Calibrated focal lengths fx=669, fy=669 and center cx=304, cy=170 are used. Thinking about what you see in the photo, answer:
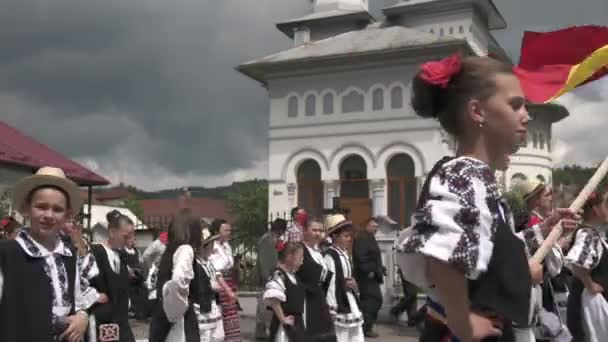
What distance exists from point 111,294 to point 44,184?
2.33m

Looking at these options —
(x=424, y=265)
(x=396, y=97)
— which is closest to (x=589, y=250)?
(x=424, y=265)

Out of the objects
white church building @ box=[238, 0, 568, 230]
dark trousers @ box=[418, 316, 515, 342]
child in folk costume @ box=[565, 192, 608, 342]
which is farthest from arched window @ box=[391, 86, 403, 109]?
dark trousers @ box=[418, 316, 515, 342]

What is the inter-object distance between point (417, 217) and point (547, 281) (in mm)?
4050

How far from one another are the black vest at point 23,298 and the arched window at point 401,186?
25586 millimetres

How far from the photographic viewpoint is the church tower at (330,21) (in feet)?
115

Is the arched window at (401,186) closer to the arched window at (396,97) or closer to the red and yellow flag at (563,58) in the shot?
the arched window at (396,97)

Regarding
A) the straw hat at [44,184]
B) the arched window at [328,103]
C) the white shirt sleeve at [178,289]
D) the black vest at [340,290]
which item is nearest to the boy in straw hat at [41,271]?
the straw hat at [44,184]

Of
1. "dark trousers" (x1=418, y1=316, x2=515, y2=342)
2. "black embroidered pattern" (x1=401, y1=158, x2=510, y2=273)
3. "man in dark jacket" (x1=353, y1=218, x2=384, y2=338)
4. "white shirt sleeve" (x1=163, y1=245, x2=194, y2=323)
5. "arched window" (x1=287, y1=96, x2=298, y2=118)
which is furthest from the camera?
"arched window" (x1=287, y1=96, x2=298, y2=118)

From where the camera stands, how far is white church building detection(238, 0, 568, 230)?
1153 inches

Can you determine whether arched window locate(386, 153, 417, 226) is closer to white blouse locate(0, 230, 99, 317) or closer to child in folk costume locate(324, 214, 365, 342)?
child in folk costume locate(324, 214, 365, 342)

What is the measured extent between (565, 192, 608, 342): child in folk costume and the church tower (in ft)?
97.4

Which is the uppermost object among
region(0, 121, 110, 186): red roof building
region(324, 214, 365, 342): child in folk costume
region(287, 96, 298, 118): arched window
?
region(287, 96, 298, 118): arched window

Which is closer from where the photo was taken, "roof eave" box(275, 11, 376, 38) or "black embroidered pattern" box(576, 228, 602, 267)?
"black embroidered pattern" box(576, 228, 602, 267)

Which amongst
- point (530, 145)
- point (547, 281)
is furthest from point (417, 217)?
point (530, 145)
